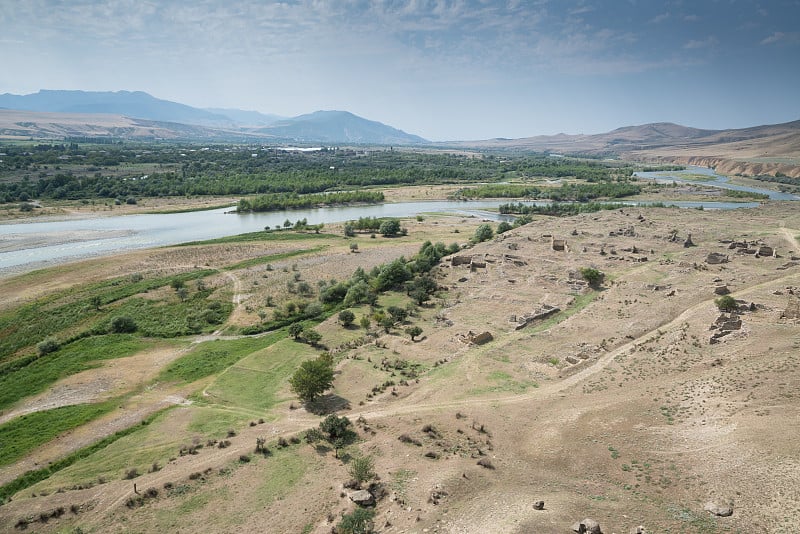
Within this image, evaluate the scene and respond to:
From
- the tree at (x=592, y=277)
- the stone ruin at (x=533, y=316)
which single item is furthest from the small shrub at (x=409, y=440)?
the tree at (x=592, y=277)

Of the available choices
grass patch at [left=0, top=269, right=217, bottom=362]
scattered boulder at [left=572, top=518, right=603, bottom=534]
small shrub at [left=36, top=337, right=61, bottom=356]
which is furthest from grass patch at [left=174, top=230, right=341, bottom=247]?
scattered boulder at [left=572, top=518, right=603, bottom=534]

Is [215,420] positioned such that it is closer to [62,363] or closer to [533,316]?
[62,363]

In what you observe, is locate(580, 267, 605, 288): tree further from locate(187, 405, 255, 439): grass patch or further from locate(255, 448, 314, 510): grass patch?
locate(187, 405, 255, 439): grass patch

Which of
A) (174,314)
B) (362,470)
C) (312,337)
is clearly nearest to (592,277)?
(312,337)

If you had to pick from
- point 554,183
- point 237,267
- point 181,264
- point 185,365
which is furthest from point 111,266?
point 554,183

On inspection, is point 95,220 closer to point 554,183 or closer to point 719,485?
point 719,485

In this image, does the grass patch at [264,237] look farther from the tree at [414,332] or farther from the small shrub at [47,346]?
the tree at [414,332]
